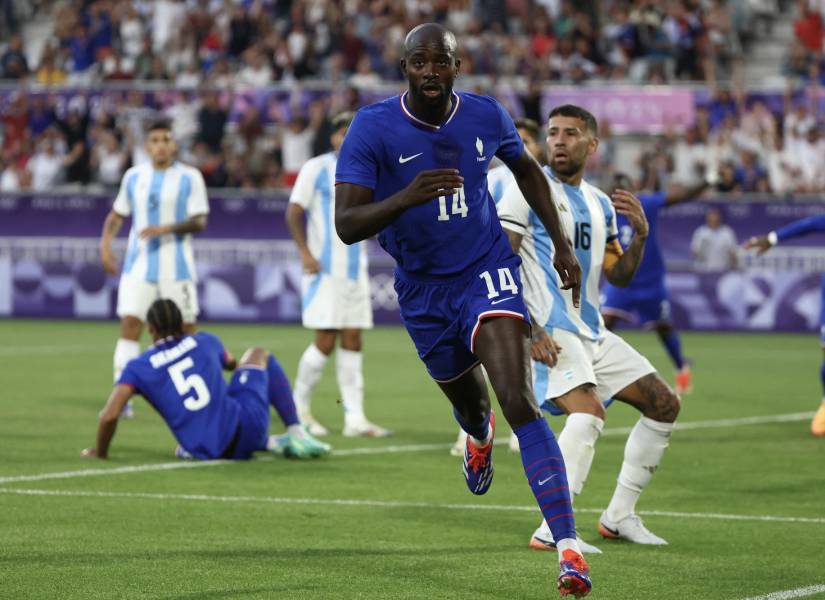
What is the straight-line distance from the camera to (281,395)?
10.7 metres

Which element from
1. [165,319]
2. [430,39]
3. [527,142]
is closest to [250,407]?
[165,319]

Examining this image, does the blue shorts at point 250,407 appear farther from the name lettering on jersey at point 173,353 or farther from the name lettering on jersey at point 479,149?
the name lettering on jersey at point 479,149

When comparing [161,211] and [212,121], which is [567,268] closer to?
[161,211]

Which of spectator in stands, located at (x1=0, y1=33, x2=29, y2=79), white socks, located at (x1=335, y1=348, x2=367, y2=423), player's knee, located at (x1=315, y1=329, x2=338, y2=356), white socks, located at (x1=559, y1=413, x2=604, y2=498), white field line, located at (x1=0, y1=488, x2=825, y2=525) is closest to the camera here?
white socks, located at (x1=559, y1=413, x2=604, y2=498)

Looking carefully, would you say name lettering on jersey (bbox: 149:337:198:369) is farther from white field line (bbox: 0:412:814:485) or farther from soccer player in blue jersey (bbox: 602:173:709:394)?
soccer player in blue jersey (bbox: 602:173:709:394)

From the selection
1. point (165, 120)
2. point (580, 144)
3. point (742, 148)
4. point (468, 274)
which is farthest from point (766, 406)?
point (742, 148)

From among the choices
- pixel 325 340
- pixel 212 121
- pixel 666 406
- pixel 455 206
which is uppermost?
pixel 212 121

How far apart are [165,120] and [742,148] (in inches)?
550

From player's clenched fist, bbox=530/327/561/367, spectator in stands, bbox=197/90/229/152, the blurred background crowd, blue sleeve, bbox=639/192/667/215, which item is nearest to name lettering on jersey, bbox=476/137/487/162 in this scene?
player's clenched fist, bbox=530/327/561/367

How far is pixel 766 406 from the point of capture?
14570 mm

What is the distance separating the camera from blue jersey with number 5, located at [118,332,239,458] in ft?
32.8

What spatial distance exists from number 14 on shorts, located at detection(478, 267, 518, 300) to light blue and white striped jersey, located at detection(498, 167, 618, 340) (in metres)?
1.20

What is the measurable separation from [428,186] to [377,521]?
282 cm

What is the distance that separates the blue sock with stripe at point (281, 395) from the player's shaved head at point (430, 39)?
481 centimetres
